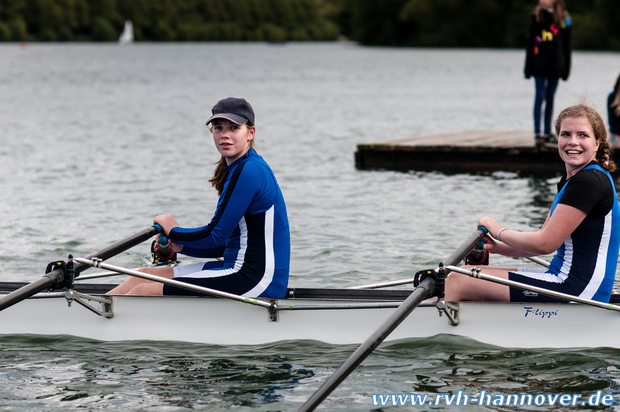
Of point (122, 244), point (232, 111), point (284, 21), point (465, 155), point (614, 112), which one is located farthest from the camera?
point (284, 21)

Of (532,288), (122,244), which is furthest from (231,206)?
(532,288)

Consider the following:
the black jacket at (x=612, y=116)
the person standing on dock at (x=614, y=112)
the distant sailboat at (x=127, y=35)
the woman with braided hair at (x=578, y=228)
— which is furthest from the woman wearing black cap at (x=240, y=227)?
the distant sailboat at (x=127, y=35)

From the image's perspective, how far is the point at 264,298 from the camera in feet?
22.1

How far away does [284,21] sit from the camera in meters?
199

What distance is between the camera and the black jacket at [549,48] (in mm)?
14602

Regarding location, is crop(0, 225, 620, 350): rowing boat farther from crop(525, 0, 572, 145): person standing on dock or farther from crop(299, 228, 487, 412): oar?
crop(525, 0, 572, 145): person standing on dock

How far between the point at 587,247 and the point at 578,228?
14 centimetres

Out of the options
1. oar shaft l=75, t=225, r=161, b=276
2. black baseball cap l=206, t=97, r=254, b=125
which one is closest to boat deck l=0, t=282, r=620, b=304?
oar shaft l=75, t=225, r=161, b=276

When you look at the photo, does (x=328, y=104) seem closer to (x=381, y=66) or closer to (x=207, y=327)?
(x=207, y=327)

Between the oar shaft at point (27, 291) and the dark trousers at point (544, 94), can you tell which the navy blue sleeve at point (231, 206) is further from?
the dark trousers at point (544, 94)

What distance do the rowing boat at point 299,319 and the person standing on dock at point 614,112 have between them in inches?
330

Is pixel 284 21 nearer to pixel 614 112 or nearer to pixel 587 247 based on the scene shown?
pixel 614 112

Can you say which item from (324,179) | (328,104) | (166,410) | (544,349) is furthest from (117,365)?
(328,104)

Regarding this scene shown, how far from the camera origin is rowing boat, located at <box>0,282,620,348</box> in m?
6.61
